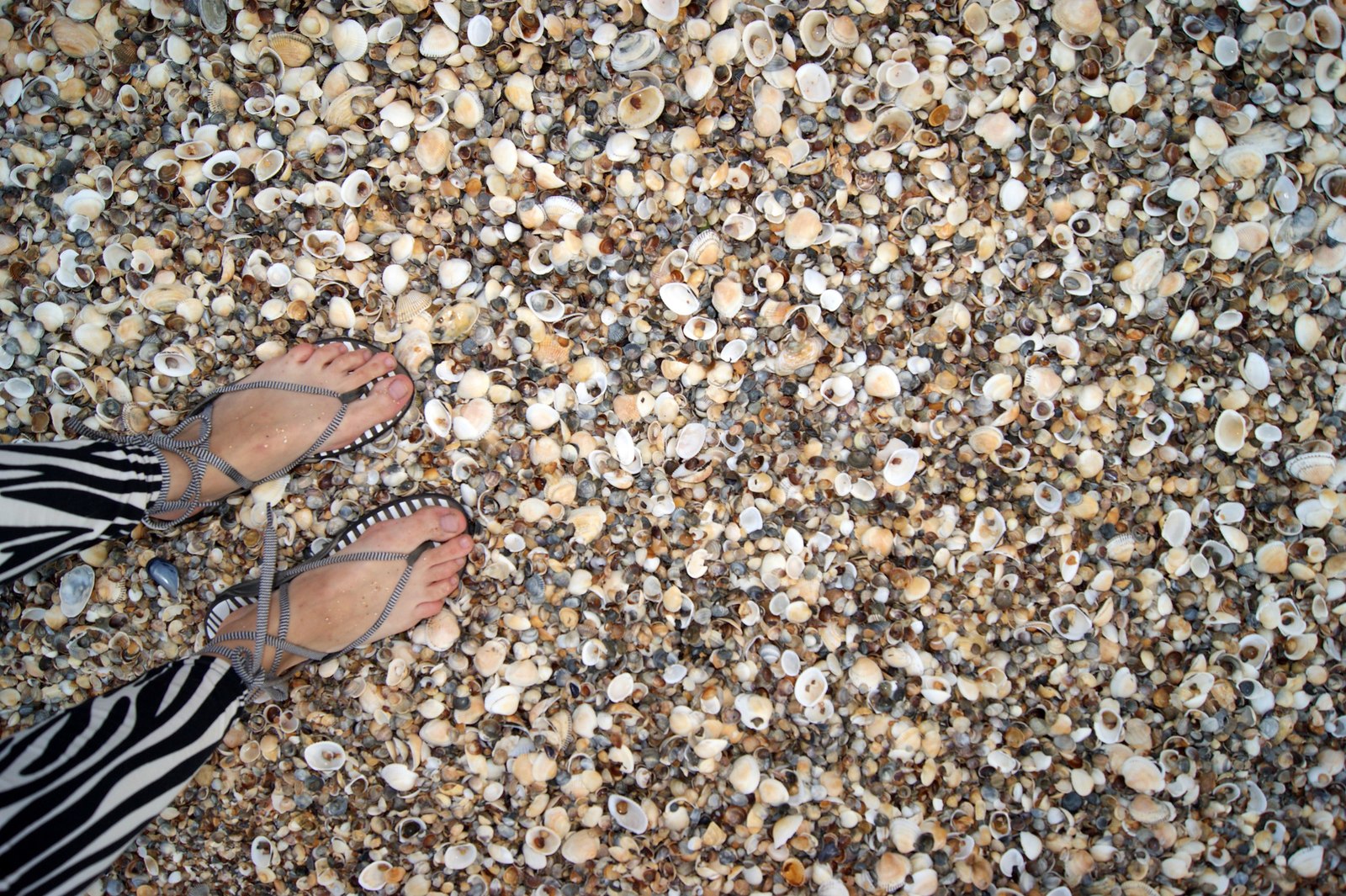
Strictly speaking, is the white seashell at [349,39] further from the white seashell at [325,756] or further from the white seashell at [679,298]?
the white seashell at [325,756]

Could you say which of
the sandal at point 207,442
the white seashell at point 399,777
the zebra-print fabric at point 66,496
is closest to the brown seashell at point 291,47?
the sandal at point 207,442

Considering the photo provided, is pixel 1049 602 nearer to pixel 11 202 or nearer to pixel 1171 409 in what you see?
pixel 1171 409

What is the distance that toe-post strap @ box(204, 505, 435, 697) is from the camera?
1.93 metres

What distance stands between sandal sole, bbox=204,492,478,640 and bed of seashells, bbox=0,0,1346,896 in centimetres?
7

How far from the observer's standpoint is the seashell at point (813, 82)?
2.03m

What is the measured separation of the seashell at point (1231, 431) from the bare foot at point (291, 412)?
217 centimetres

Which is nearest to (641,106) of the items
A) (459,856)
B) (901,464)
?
(901,464)

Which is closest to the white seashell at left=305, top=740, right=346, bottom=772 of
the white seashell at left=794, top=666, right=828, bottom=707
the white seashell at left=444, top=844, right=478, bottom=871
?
the white seashell at left=444, top=844, right=478, bottom=871

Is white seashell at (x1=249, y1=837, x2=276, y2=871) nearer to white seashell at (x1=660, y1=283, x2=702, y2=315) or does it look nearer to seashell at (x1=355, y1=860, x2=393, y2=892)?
seashell at (x1=355, y1=860, x2=393, y2=892)

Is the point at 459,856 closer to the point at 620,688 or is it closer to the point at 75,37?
the point at 620,688

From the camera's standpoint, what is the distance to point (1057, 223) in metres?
2.08

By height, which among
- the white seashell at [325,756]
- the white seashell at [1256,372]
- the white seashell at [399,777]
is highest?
the white seashell at [1256,372]

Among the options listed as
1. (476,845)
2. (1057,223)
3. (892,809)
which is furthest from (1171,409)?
(476,845)

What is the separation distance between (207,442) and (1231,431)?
8.83ft
